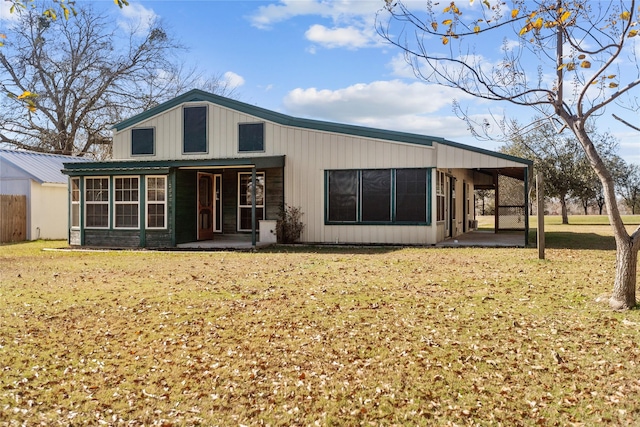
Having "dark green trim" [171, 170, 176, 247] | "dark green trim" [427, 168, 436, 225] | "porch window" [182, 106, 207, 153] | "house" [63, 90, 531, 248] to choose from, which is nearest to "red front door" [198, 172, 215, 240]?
"house" [63, 90, 531, 248]

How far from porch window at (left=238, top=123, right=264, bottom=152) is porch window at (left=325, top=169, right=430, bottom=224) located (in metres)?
2.63

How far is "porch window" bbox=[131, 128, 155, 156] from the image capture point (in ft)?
57.0

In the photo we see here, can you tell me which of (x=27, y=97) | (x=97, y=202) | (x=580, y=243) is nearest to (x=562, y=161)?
(x=580, y=243)

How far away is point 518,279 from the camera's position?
8531mm

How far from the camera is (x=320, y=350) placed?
5.21 metres

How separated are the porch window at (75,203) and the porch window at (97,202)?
1.34ft

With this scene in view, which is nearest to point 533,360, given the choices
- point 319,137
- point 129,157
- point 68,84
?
point 319,137

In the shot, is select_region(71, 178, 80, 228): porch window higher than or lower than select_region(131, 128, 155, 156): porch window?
lower

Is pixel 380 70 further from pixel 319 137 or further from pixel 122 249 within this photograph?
pixel 122 249

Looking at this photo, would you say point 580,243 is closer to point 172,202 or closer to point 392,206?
point 392,206

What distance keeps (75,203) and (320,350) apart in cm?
1366

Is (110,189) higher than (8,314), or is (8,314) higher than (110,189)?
(110,189)

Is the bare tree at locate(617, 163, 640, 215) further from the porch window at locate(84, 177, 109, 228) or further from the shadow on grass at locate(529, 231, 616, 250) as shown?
the porch window at locate(84, 177, 109, 228)

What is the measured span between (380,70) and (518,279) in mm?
5645
